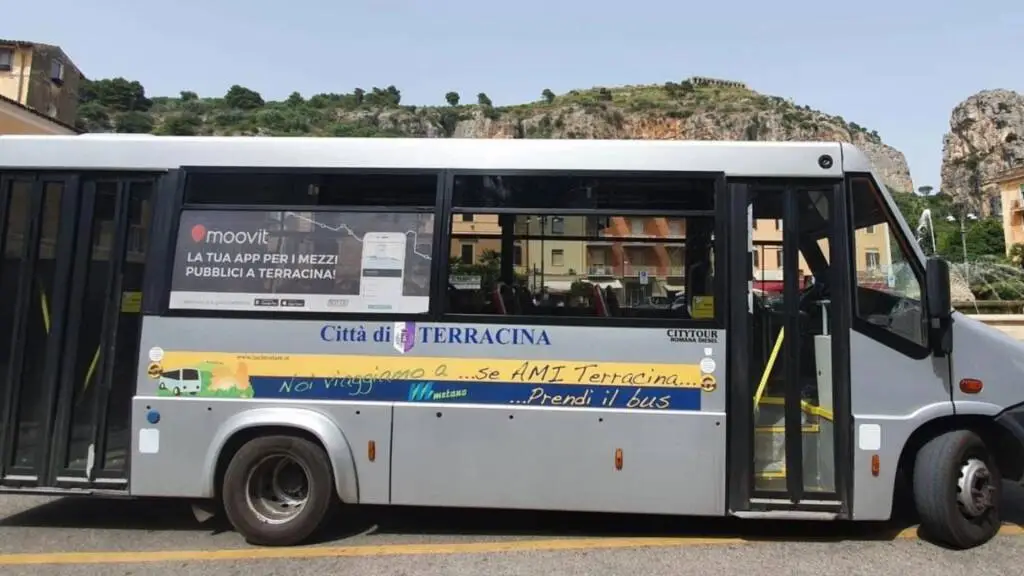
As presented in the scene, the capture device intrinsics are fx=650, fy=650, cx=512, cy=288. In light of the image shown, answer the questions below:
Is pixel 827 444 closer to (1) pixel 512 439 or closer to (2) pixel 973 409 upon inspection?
(2) pixel 973 409

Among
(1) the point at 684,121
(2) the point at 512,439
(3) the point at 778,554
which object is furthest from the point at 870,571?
(1) the point at 684,121

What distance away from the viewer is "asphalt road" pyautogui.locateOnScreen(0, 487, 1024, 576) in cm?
422

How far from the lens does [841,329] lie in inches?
177

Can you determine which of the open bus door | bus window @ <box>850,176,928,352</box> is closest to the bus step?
bus window @ <box>850,176,928,352</box>

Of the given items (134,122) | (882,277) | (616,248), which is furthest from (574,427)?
(134,122)

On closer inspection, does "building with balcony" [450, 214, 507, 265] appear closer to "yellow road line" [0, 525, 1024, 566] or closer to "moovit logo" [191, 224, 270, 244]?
"moovit logo" [191, 224, 270, 244]

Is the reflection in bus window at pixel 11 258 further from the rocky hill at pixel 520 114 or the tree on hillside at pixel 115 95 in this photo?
the tree on hillside at pixel 115 95

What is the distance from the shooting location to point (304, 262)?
4691mm

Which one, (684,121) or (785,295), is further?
(684,121)

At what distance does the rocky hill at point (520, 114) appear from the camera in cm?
10662

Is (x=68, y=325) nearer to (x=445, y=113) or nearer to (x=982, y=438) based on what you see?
(x=982, y=438)

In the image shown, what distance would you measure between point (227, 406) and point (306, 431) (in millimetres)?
590

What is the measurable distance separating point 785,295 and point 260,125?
10335cm

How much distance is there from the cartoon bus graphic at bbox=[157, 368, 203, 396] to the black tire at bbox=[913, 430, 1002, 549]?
201 inches
